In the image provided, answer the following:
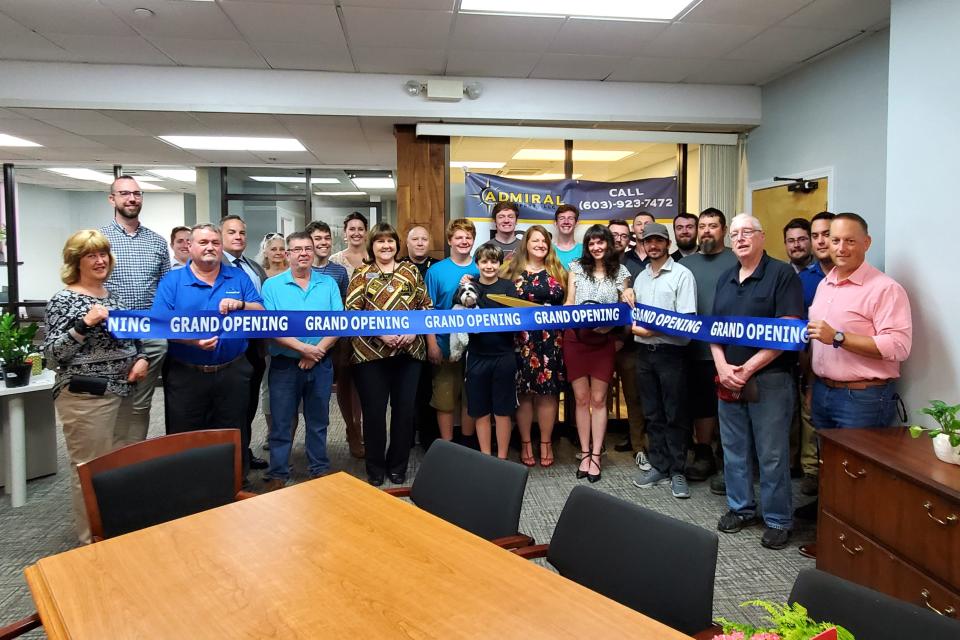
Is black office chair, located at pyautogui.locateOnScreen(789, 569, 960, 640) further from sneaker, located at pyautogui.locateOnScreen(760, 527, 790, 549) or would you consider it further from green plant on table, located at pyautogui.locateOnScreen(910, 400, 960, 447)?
sneaker, located at pyautogui.locateOnScreen(760, 527, 790, 549)

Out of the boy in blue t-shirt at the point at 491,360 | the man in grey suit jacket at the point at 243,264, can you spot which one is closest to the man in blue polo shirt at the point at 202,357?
the man in grey suit jacket at the point at 243,264

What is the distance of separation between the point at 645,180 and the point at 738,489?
3.55 m

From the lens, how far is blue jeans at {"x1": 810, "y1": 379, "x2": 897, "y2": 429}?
285 centimetres

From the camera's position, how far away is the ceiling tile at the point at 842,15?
12.7 ft

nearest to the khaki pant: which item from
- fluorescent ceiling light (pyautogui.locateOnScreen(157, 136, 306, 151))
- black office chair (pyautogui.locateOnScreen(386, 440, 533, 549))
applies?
black office chair (pyautogui.locateOnScreen(386, 440, 533, 549))

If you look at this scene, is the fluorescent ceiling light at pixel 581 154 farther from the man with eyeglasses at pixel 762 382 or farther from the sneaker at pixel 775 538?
the sneaker at pixel 775 538

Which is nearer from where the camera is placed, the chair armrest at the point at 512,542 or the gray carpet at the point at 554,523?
the chair armrest at the point at 512,542

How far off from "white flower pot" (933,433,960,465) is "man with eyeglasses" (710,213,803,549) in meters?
0.82

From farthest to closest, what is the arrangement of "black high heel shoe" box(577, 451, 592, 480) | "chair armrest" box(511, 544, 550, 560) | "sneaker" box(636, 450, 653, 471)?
1. "sneaker" box(636, 450, 653, 471)
2. "black high heel shoe" box(577, 451, 592, 480)
3. "chair armrest" box(511, 544, 550, 560)

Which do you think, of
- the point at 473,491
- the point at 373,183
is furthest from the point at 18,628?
the point at 373,183

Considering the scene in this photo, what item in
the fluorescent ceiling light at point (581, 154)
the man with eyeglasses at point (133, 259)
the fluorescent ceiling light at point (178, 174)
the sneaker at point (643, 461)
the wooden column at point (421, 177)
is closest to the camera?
the man with eyeglasses at point (133, 259)

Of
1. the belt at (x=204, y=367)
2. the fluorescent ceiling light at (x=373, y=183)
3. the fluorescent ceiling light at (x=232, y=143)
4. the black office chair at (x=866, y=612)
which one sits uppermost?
the fluorescent ceiling light at (x=373, y=183)

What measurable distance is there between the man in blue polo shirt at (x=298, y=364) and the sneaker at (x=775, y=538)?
9.07ft

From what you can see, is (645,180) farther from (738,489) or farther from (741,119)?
(738,489)
